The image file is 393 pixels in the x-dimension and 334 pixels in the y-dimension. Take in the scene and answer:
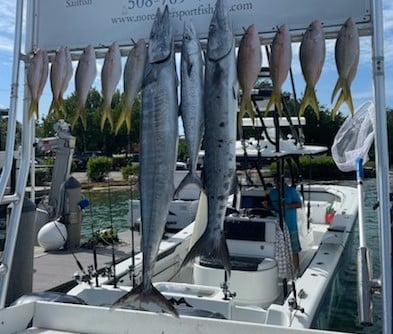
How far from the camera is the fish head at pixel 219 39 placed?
2.40 meters

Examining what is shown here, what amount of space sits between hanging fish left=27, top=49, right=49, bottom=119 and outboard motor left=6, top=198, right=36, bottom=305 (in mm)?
1795

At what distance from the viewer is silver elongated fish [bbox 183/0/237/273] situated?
2.36 metres

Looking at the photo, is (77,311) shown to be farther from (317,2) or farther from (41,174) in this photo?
(41,174)

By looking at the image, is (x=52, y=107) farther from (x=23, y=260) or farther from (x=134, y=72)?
(x=23, y=260)

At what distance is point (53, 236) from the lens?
9.22 metres

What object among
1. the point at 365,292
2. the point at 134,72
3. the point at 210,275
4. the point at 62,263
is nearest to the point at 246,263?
the point at 210,275

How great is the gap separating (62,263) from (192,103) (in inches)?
267

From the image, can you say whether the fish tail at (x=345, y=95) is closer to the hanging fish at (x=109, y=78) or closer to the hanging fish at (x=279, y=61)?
the hanging fish at (x=279, y=61)

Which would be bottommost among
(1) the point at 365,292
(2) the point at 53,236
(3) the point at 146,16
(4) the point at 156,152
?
(2) the point at 53,236

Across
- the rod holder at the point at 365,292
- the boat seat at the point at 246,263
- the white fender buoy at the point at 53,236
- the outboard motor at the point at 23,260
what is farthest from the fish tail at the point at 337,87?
the white fender buoy at the point at 53,236

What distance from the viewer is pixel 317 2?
2.88m

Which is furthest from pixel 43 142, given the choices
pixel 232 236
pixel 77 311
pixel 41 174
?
pixel 41 174

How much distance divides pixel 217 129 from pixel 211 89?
0.65 feet

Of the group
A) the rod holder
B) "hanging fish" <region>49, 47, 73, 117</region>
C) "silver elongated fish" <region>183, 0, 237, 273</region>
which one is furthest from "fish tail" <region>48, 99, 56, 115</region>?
the rod holder
